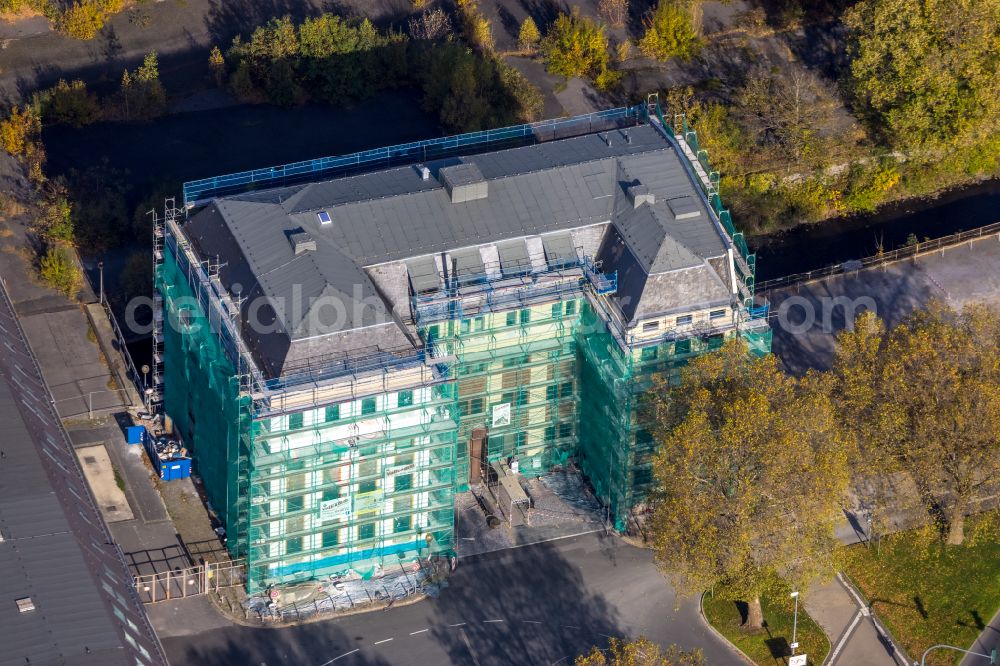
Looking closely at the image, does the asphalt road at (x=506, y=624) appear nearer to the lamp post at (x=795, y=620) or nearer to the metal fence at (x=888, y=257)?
the lamp post at (x=795, y=620)

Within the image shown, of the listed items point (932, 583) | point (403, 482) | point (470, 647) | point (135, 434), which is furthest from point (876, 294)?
point (135, 434)

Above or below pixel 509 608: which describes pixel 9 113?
above

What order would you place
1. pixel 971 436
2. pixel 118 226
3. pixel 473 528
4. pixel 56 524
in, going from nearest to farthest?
pixel 56 524
pixel 971 436
pixel 473 528
pixel 118 226

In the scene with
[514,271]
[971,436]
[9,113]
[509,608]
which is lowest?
[509,608]

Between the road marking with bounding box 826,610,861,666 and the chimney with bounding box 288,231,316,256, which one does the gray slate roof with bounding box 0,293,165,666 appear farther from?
the road marking with bounding box 826,610,861,666

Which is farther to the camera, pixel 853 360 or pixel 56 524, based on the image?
pixel 853 360

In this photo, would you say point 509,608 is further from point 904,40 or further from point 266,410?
point 904,40

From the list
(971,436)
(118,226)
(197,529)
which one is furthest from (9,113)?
(971,436)
